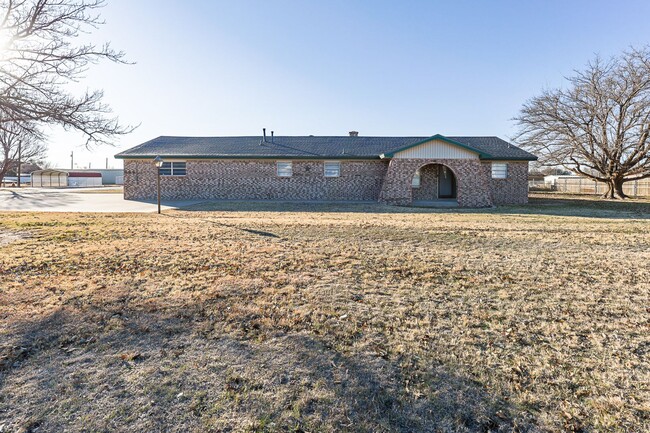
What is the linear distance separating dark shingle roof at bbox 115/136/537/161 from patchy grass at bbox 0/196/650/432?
14.2 meters

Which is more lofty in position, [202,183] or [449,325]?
[202,183]

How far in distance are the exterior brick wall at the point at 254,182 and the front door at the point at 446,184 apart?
12.7ft

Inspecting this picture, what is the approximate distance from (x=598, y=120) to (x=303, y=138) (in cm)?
1949

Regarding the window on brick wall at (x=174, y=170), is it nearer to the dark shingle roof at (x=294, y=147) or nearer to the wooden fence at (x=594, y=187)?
the dark shingle roof at (x=294, y=147)

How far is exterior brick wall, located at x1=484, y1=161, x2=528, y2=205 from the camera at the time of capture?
19.3m

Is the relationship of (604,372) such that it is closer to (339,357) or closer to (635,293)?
(339,357)

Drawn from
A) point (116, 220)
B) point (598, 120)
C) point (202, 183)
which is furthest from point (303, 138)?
point (598, 120)

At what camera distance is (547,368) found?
8.54 feet

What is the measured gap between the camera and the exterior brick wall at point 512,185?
762 inches

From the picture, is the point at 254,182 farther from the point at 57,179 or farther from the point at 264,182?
the point at 57,179

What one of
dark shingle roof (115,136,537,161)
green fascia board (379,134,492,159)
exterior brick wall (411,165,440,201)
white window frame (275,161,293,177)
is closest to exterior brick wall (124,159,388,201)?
white window frame (275,161,293,177)

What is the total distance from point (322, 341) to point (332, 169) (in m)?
17.4

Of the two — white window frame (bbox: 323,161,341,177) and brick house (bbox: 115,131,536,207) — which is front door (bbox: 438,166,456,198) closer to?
brick house (bbox: 115,131,536,207)

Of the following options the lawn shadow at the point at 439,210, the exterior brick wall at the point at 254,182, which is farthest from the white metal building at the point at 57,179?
the lawn shadow at the point at 439,210
